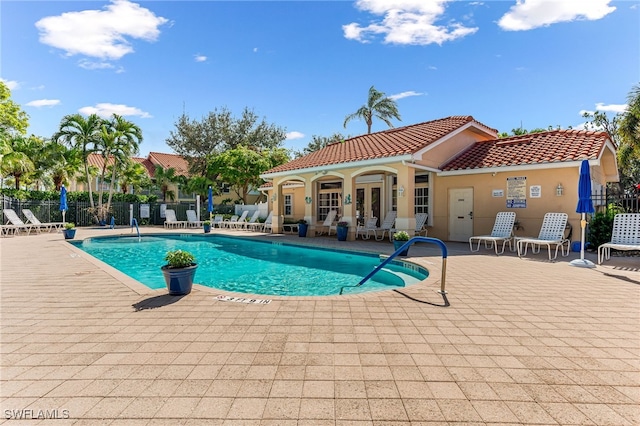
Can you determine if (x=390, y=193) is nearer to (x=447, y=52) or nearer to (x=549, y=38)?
(x=447, y=52)

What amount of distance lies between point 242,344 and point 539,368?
2958 millimetres

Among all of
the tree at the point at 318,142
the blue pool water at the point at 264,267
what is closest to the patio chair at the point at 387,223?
the blue pool water at the point at 264,267

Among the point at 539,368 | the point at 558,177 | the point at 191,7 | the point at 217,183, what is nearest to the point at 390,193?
the point at 558,177

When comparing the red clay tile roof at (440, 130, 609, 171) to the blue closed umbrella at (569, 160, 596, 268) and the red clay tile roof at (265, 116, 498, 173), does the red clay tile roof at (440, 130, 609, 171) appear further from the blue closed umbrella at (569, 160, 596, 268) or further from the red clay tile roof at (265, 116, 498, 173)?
the blue closed umbrella at (569, 160, 596, 268)

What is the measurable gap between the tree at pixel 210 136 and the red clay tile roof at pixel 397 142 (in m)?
19.0

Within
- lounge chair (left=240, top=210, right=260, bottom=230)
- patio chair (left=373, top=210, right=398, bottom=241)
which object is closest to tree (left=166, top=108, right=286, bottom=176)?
lounge chair (left=240, top=210, right=260, bottom=230)

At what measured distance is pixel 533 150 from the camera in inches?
496

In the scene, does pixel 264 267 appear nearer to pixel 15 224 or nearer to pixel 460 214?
pixel 460 214

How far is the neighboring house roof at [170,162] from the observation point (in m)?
35.7

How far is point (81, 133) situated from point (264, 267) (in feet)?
68.1

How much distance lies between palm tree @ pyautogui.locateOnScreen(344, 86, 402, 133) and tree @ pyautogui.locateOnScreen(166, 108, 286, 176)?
1225cm

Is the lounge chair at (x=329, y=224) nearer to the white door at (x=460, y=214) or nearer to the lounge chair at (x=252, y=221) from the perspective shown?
the lounge chair at (x=252, y=221)

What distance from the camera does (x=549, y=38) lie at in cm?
1261

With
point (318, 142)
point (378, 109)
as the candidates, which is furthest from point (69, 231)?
point (318, 142)
